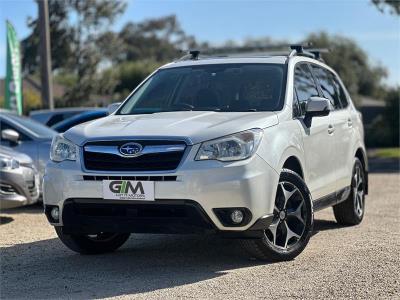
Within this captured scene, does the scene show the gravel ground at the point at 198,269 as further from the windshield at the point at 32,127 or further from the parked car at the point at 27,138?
the windshield at the point at 32,127

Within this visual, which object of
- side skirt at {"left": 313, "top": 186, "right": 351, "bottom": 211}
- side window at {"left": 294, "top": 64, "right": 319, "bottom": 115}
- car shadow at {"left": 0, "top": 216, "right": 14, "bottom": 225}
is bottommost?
car shadow at {"left": 0, "top": 216, "right": 14, "bottom": 225}

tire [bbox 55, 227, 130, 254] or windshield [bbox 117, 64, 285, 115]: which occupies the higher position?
windshield [bbox 117, 64, 285, 115]

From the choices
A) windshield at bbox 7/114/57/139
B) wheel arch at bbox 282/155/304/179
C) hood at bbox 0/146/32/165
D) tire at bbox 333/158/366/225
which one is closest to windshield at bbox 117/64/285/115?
wheel arch at bbox 282/155/304/179

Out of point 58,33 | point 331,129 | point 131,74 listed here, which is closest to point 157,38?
point 131,74

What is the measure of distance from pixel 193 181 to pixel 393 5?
66.5ft

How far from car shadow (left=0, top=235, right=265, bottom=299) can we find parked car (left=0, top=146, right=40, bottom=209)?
67.2 inches

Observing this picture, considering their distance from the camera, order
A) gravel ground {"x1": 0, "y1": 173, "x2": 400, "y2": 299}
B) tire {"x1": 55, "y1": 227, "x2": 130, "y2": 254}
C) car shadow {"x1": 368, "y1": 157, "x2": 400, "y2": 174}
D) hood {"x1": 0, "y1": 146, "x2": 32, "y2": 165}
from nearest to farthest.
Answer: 1. gravel ground {"x1": 0, "y1": 173, "x2": 400, "y2": 299}
2. tire {"x1": 55, "y1": 227, "x2": 130, "y2": 254}
3. hood {"x1": 0, "y1": 146, "x2": 32, "y2": 165}
4. car shadow {"x1": 368, "y1": 157, "x2": 400, "y2": 174}

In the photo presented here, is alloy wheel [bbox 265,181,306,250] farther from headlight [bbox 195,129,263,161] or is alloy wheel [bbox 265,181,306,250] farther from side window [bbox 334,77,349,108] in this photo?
side window [bbox 334,77,349,108]

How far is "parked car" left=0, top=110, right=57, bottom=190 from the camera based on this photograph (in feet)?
34.2

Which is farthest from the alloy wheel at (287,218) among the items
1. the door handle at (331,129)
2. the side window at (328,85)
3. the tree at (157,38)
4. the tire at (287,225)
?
the tree at (157,38)

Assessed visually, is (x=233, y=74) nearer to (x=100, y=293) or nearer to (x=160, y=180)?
(x=160, y=180)

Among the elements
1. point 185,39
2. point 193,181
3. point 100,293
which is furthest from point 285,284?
point 185,39

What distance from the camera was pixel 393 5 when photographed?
23703 mm

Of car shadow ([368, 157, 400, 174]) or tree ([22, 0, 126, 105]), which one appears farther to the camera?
tree ([22, 0, 126, 105])
